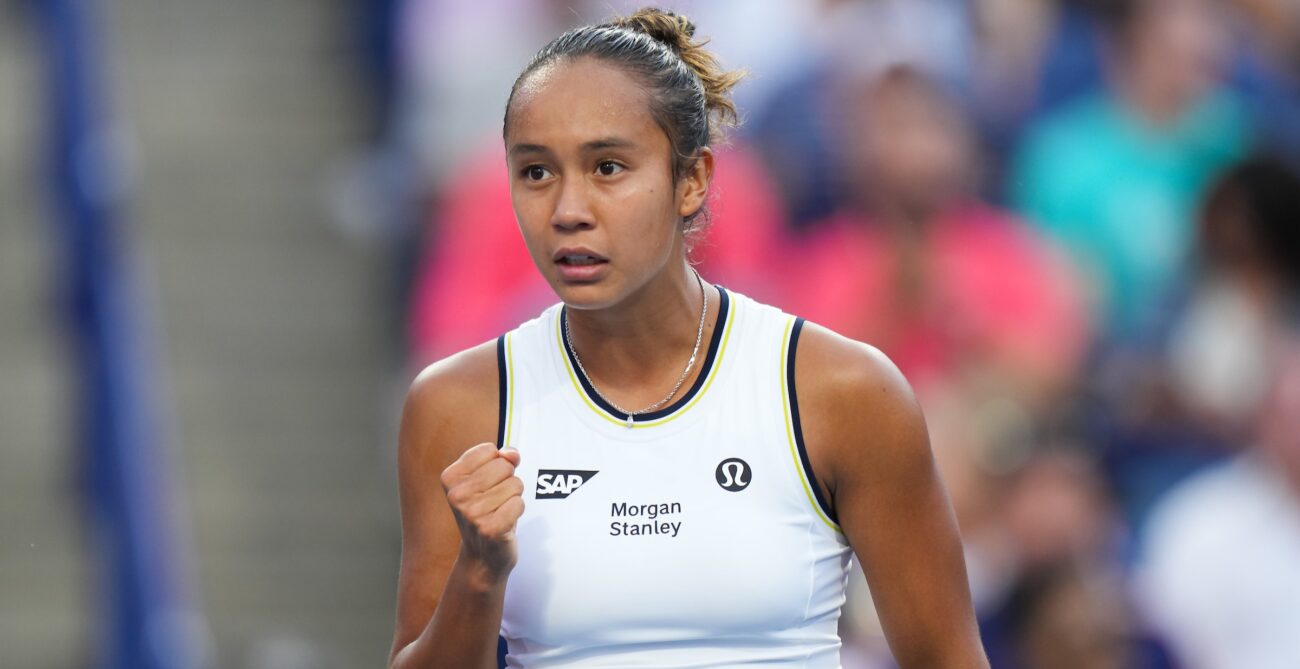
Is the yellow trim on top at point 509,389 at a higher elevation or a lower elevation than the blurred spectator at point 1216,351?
lower

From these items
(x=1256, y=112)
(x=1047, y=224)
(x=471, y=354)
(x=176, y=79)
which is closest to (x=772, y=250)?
(x=1047, y=224)

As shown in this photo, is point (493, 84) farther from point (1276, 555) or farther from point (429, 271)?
point (1276, 555)

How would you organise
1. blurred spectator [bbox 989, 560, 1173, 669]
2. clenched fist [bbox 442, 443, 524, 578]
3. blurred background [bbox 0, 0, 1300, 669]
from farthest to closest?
blurred background [bbox 0, 0, 1300, 669]
blurred spectator [bbox 989, 560, 1173, 669]
clenched fist [bbox 442, 443, 524, 578]

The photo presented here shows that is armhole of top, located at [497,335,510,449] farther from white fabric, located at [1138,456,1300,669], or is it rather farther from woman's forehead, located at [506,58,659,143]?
white fabric, located at [1138,456,1300,669]

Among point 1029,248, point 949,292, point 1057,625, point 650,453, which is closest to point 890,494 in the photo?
point 650,453

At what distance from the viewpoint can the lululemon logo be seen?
8.08 ft

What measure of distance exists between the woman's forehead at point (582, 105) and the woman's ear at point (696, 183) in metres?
0.11

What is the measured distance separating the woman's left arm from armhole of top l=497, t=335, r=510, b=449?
1.33ft

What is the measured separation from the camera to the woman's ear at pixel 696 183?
99.7 inches

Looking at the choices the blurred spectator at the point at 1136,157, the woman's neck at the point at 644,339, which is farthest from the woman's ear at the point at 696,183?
the blurred spectator at the point at 1136,157

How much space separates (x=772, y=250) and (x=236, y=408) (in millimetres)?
2031

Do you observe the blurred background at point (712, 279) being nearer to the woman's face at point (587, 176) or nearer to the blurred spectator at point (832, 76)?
the blurred spectator at point (832, 76)

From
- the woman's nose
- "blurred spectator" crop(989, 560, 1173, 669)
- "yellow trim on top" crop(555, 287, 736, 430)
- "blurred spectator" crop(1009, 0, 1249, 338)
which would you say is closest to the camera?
the woman's nose

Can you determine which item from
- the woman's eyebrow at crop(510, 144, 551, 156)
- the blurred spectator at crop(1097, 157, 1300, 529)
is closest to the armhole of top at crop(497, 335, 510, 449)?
the woman's eyebrow at crop(510, 144, 551, 156)
